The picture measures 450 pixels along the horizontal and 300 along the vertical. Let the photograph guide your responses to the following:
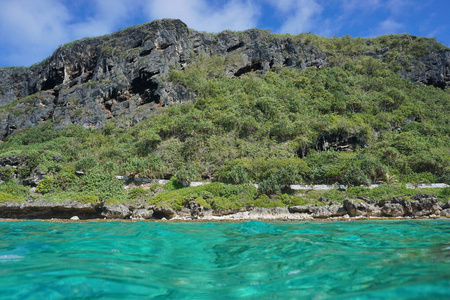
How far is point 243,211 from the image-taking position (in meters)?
26.1

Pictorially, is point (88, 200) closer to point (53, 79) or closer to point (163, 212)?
point (163, 212)

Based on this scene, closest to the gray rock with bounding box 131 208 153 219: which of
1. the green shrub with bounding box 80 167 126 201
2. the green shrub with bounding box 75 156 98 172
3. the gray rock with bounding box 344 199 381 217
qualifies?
the green shrub with bounding box 80 167 126 201

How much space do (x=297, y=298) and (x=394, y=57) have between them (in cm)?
9103

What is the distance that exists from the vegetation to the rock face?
4057mm

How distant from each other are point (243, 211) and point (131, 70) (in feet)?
192

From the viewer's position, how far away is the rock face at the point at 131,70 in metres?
67.2

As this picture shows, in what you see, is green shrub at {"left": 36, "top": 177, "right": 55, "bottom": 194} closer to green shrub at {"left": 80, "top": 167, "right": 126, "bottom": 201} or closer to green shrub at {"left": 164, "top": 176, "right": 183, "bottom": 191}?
green shrub at {"left": 80, "top": 167, "right": 126, "bottom": 201}

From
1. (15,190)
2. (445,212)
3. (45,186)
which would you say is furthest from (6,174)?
(445,212)

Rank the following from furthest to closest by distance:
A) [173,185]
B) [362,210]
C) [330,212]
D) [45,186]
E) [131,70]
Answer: [131,70] → [173,185] → [45,186] → [330,212] → [362,210]

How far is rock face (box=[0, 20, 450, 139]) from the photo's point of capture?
67.2 m

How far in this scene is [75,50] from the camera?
258 feet

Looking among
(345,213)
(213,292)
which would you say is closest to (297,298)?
(213,292)

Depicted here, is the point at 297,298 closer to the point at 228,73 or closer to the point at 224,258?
the point at 224,258

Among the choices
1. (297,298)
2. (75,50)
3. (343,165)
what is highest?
(75,50)
